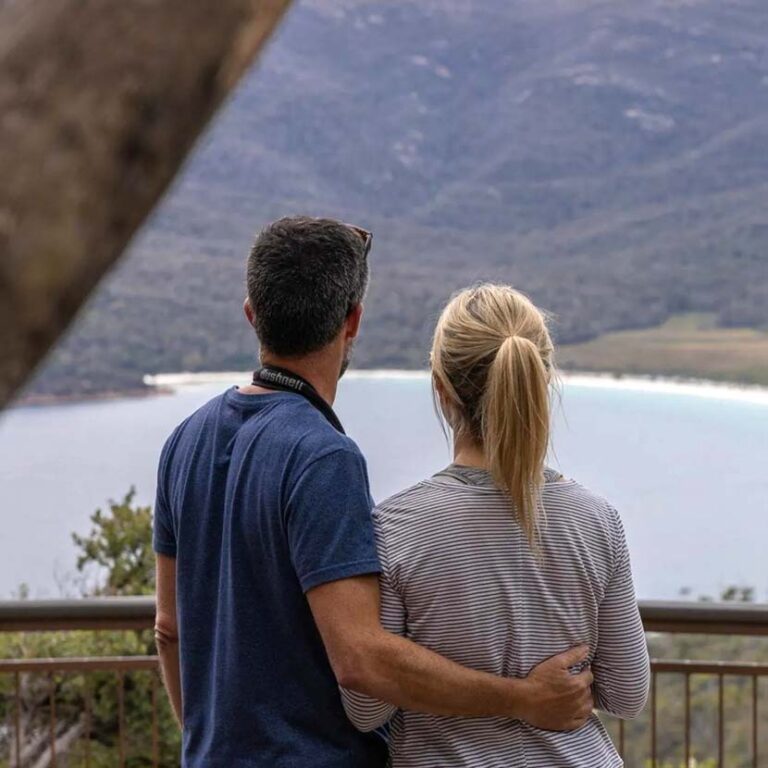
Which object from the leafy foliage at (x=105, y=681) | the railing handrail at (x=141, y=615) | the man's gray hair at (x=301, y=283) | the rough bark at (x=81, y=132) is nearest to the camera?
the rough bark at (x=81, y=132)

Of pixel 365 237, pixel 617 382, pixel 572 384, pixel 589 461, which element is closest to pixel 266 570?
pixel 365 237

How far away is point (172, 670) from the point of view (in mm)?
1817

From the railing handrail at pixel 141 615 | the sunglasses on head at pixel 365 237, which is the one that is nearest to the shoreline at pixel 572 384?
the railing handrail at pixel 141 615

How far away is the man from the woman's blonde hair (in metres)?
0.15

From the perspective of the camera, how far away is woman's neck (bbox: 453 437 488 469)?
161 cm

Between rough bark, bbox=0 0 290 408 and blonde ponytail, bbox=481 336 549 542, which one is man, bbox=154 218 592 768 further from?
rough bark, bbox=0 0 290 408

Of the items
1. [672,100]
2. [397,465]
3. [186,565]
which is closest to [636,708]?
[186,565]

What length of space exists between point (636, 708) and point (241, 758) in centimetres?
56

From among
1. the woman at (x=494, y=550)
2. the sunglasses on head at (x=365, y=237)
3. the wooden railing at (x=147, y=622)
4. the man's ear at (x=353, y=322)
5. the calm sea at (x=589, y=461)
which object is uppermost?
the sunglasses on head at (x=365, y=237)

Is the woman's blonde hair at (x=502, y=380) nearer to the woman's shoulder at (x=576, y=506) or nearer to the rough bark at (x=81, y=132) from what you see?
the woman's shoulder at (x=576, y=506)

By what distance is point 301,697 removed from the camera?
61.2 inches

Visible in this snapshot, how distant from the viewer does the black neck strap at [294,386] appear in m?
1.59

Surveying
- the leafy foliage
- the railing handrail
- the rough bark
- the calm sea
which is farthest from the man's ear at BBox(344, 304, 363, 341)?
the calm sea

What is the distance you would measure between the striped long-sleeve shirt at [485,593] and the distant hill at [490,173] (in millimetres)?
11181
